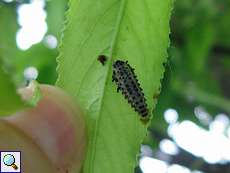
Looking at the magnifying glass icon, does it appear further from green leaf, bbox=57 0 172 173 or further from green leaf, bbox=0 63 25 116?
green leaf, bbox=0 63 25 116

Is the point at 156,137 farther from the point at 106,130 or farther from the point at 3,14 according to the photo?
the point at 106,130

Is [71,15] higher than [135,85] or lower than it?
higher

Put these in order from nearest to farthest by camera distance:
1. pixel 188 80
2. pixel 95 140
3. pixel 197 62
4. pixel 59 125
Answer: pixel 95 140
pixel 59 125
pixel 197 62
pixel 188 80

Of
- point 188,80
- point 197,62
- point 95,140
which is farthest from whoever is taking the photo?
point 188,80

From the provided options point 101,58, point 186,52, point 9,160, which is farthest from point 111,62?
point 186,52

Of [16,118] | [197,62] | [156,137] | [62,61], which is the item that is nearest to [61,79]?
[62,61]

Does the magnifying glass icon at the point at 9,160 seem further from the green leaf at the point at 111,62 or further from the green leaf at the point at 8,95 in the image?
the green leaf at the point at 8,95

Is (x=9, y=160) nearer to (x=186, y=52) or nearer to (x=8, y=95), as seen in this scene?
(x=8, y=95)
